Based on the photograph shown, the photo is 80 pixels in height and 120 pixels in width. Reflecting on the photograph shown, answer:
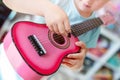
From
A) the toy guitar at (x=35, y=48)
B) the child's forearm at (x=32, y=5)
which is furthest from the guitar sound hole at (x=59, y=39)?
the child's forearm at (x=32, y=5)

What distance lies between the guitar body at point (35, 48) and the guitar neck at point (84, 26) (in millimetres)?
28

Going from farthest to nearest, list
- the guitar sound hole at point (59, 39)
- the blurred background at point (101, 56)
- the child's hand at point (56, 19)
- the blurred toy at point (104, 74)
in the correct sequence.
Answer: the blurred toy at point (104, 74)
the blurred background at point (101, 56)
the guitar sound hole at point (59, 39)
the child's hand at point (56, 19)

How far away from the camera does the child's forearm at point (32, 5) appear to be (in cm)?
62

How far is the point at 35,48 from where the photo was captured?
65 cm

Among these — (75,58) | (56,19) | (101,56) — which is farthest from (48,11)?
(101,56)

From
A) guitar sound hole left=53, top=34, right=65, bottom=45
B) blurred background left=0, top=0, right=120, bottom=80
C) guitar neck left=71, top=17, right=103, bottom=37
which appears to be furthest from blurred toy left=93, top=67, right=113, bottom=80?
guitar sound hole left=53, top=34, right=65, bottom=45

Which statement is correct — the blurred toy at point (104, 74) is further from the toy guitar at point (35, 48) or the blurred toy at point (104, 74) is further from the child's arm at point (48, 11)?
the child's arm at point (48, 11)

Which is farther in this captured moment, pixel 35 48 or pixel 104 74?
pixel 104 74

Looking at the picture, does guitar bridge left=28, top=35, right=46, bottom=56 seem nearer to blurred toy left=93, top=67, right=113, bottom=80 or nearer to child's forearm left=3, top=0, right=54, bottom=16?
child's forearm left=3, top=0, right=54, bottom=16

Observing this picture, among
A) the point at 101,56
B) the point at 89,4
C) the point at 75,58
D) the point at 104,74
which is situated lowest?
the point at 104,74

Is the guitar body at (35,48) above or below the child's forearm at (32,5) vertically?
below

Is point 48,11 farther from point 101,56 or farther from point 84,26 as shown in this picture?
point 101,56

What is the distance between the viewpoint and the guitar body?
61 cm

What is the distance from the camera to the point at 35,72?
61cm
